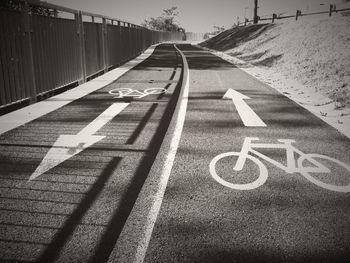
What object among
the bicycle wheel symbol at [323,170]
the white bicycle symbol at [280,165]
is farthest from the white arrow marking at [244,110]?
the bicycle wheel symbol at [323,170]

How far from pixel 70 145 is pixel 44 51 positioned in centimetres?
454

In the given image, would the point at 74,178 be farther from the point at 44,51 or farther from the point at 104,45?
the point at 104,45

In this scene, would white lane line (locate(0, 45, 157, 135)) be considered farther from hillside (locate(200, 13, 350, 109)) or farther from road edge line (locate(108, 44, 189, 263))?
hillside (locate(200, 13, 350, 109))

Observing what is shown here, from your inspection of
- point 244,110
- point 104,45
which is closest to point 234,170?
point 244,110

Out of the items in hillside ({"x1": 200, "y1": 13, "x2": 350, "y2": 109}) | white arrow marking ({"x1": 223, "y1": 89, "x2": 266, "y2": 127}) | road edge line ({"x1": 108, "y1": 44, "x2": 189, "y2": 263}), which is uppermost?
hillside ({"x1": 200, "y1": 13, "x2": 350, "y2": 109})

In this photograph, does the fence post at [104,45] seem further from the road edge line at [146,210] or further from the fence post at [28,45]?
the road edge line at [146,210]

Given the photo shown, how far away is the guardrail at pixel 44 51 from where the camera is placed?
711cm

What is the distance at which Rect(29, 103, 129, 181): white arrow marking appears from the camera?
4.54m

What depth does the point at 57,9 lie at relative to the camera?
9289 millimetres

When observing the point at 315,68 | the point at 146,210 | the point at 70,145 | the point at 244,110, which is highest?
the point at 315,68

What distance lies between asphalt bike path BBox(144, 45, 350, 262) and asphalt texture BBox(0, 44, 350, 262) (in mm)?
12

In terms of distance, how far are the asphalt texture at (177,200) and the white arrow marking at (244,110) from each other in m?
0.30

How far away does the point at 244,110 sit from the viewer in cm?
782

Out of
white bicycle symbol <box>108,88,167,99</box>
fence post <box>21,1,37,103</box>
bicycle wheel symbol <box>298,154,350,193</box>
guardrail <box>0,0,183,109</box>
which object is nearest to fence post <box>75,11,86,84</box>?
guardrail <box>0,0,183,109</box>
